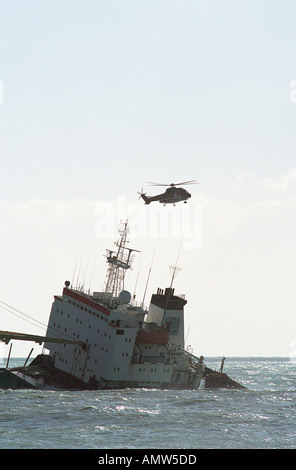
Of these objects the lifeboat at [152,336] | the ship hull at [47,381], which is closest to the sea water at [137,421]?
the ship hull at [47,381]

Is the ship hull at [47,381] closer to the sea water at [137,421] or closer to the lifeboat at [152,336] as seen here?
the sea water at [137,421]

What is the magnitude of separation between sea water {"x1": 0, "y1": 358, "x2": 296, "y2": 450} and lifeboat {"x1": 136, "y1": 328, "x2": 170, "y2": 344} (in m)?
4.13

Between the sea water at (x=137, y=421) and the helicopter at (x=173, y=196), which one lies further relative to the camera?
the helicopter at (x=173, y=196)

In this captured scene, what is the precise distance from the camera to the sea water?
96.0 feet

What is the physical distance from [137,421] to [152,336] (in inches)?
670

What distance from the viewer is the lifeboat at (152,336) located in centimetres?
5119

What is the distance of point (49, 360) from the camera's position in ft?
173

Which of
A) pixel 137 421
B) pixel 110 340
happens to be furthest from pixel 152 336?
pixel 137 421

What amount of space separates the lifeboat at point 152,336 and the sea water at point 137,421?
4.13 meters

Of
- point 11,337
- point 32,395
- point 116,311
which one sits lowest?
point 32,395

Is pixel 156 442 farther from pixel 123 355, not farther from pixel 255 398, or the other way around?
pixel 255 398

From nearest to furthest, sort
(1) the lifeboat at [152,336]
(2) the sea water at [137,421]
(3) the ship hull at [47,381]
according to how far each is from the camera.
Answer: (2) the sea water at [137,421]
(3) the ship hull at [47,381]
(1) the lifeboat at [152,336]
